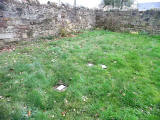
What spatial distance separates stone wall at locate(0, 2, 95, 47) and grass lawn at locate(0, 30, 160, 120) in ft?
3.14

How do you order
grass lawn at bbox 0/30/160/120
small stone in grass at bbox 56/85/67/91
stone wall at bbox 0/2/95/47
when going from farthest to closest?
stone wall at bbox 0/2/95/47 < small stone in grass at bbox 56/85/67/91 < grass lawn at bbox 0/30/160/120

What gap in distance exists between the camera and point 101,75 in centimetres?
272

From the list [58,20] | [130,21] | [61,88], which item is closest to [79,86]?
[61,88]

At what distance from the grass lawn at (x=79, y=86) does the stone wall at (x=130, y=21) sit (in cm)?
347

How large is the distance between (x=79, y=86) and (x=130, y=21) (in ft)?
20.4

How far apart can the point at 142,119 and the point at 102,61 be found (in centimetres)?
183

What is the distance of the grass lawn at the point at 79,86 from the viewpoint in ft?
5.87

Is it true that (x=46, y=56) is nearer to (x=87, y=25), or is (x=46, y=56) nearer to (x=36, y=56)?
(x=36, y=56)

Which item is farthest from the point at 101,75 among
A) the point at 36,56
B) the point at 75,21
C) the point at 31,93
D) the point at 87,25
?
the point at 87,25

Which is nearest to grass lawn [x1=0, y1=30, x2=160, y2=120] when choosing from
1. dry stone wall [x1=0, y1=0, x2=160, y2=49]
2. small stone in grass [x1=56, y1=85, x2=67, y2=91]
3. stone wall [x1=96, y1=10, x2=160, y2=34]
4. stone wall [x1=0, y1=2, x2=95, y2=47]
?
small stone in grass [x1=56, y1=85, x2=67, y2=91]

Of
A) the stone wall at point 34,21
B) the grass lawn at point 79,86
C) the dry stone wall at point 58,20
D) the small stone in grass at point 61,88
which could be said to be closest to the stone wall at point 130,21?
the dry stone wall at point 58,20

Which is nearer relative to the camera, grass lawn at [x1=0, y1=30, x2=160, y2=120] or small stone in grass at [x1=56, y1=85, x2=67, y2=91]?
grass lawn at [x1=0, y1=30, x2=160, y2=120]

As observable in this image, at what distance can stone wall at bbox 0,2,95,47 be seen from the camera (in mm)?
4148

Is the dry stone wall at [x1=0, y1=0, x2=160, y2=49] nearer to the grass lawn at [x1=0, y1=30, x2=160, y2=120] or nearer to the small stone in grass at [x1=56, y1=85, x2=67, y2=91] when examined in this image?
the grass lawn at [x1=0, y1=30, x2=160, y2=120]
